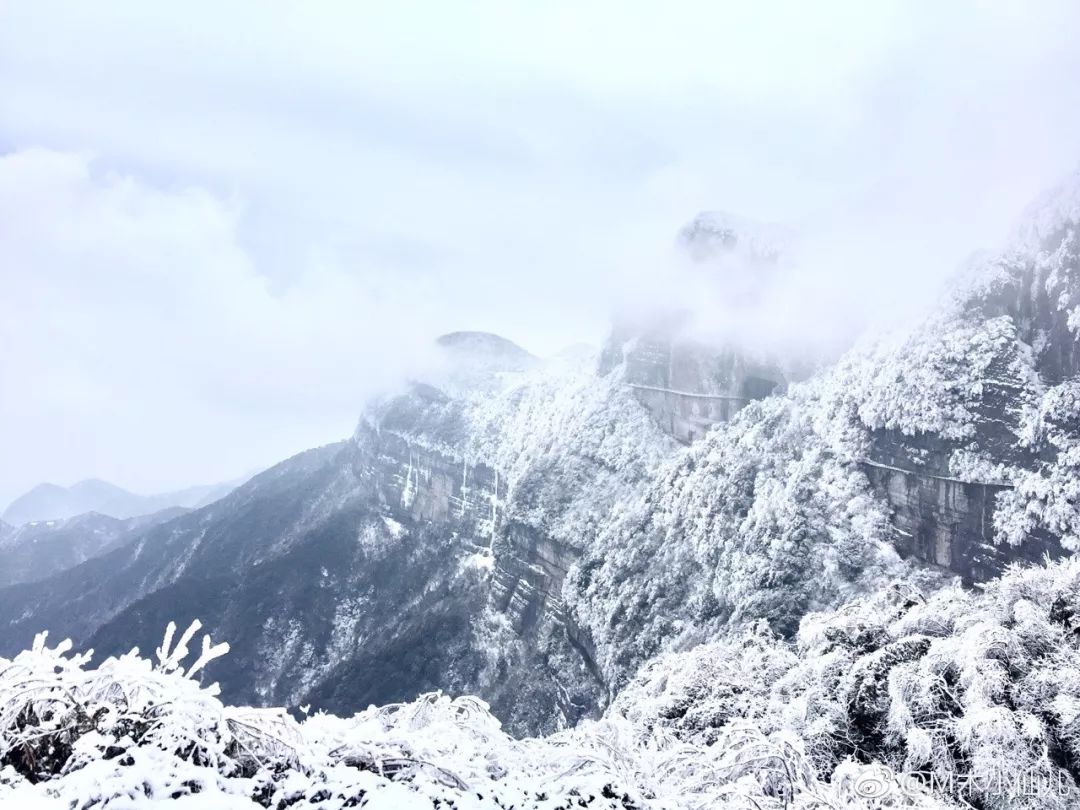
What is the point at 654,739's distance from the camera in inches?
508

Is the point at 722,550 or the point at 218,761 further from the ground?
the point at 218,761

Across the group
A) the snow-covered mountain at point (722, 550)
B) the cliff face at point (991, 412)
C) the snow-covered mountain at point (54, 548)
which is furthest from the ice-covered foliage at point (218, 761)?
the snow-covered mountain at point (54, 548)

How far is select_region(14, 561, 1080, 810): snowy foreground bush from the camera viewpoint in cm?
557

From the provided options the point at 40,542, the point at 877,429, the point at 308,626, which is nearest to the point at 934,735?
the point at 877,429

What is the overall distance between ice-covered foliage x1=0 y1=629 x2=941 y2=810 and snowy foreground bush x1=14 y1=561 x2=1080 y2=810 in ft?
0.06

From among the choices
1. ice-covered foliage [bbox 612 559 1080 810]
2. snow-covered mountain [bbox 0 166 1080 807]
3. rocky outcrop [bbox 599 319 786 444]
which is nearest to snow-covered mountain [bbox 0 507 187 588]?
snow-covered mountain [bbox 0 166 1080 807]

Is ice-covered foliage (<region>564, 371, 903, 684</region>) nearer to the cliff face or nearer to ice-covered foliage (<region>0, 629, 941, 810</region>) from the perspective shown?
Result: the cliff face

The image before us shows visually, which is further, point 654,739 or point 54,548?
point 54,548

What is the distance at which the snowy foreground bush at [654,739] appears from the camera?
219 inches

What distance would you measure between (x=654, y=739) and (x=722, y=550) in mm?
34970

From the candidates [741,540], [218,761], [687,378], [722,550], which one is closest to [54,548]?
[687,378]

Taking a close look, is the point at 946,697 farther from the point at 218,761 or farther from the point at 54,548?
the point at 54,548

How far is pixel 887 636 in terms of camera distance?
699 inches

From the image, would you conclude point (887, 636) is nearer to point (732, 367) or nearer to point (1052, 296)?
point (1052, 296)
